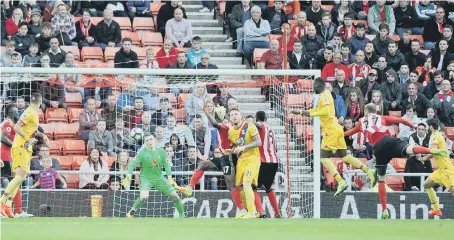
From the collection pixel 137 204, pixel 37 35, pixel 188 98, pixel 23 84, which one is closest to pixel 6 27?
pixel 37 35

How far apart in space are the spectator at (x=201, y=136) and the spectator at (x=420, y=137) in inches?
156

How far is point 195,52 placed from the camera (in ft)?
80.8

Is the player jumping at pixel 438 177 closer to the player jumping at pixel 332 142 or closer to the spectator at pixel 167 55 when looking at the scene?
the player jumping at pixel 332 142

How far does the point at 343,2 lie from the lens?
2678cm

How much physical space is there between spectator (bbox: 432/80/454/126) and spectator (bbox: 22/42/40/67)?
7765 millimetres

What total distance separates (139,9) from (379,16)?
5.13 meters

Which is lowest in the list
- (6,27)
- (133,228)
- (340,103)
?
(133,228)

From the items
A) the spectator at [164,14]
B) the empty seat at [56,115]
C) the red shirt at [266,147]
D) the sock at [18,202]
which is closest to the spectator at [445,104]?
the spectator at [164,14]

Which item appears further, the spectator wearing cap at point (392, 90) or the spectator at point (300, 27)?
the spectator at point (300, 27)

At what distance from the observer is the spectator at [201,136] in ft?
72.6

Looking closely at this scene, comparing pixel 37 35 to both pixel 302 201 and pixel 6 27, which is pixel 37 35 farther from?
pixel 302 201

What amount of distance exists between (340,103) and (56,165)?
18.0 feet

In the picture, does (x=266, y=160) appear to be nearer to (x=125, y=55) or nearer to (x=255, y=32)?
(x=125, y=55)

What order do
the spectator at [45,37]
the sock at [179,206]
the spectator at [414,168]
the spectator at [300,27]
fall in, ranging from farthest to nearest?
the spectator at [300,27], the spectator at [45,37], the spectator at [414,168], the sock at [179,206]
